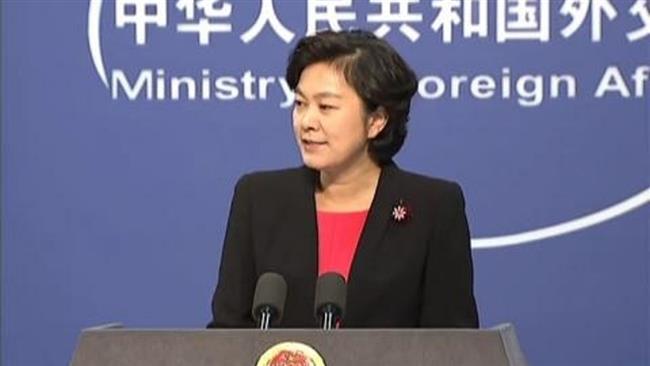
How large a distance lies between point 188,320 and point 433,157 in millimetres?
687

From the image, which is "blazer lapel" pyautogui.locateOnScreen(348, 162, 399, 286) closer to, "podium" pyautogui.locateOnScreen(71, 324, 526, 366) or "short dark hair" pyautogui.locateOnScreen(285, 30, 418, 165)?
"short dark hair" pyautogui.locateOnScreen(285, 30, 418, 165)

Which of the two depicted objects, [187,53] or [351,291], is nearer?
[351,291]

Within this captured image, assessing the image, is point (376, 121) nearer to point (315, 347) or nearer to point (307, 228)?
point (307, 228)

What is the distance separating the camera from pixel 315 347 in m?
1.53

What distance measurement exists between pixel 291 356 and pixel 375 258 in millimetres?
544

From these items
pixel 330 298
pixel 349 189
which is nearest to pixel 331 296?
pixel 330 298

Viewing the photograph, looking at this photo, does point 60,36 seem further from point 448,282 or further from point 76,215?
point 448,282

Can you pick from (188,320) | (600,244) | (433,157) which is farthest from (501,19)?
(188,320)

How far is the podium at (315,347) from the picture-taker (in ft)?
5.02

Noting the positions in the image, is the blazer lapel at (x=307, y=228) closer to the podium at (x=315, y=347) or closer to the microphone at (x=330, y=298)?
the microphone at (x=330, y=298)

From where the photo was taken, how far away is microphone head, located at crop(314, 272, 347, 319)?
A: 5.50ft

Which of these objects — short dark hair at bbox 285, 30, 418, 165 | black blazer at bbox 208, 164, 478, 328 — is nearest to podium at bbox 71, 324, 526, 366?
black blazer at bbox 208, 164, 478, 328

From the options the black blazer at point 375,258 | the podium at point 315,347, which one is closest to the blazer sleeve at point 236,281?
the black blazer at point 375,258

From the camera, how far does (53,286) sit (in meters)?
3.12
